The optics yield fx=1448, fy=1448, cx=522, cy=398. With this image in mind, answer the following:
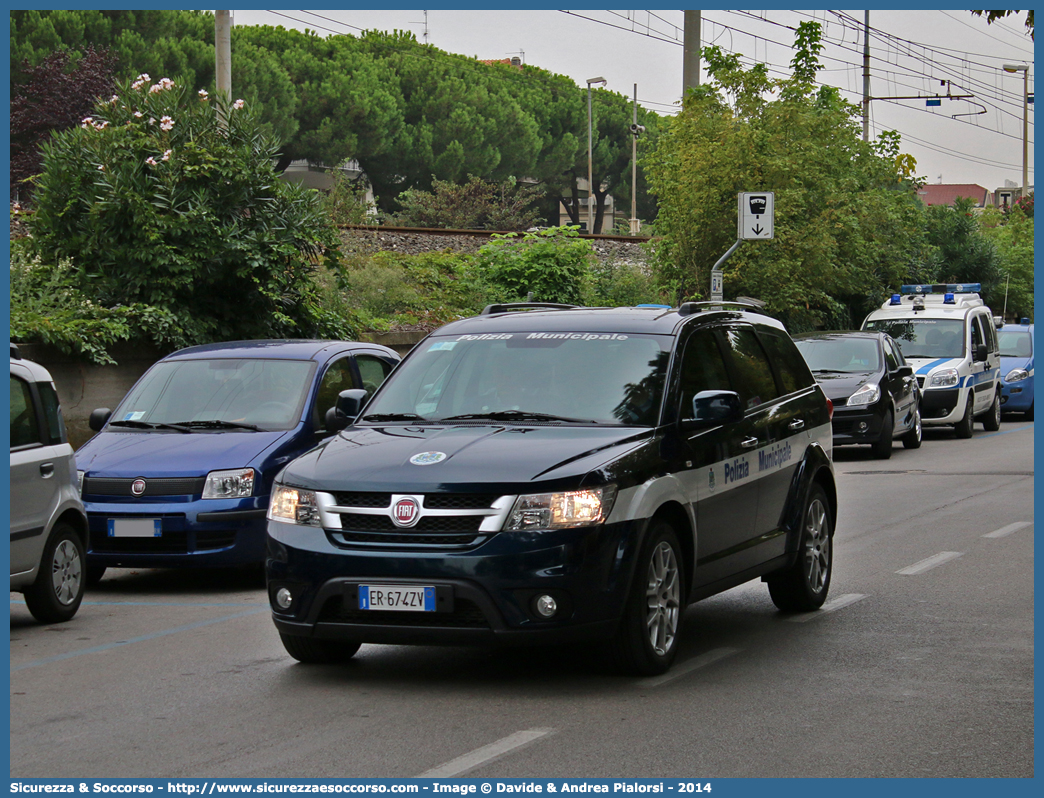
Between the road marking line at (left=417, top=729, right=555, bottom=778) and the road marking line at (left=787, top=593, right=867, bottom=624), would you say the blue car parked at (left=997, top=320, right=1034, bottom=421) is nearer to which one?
the road marking line at (left=787, top=593, right=867, bottom=624)

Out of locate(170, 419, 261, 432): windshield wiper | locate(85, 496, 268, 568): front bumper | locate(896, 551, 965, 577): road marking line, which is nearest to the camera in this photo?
locate(85, 496, 268, 568): front bumper

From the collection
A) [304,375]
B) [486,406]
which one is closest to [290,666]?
[486,406]

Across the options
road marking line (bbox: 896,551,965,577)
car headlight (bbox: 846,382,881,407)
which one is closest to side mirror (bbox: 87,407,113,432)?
road marking line (bbox: 896,551,965,577)

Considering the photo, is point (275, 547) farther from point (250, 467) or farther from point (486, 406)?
point (250, 467)

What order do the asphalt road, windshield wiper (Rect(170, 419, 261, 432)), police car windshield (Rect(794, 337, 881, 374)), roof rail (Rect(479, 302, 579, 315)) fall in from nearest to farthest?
the asphalt road → roof rail (Rect(479, 302, 579, 315)) → windshield wiper (Rect(170, 419, 261, 432)) → police car windshield (Rect(794, 337, 881, 374))

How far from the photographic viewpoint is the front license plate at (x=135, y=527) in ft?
32.3

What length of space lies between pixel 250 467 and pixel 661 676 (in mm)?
4135

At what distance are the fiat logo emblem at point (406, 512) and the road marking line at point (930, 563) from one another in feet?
16.0

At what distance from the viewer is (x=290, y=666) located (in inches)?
285

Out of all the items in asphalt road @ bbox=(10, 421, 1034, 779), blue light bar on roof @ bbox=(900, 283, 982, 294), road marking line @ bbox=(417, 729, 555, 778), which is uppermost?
blue light bar on roof @ bbox=(900, 283, 982, 294)

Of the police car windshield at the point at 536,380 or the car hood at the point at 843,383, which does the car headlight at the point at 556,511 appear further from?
the car hood at the point at 843,383

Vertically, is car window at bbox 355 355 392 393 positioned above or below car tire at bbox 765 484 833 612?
above

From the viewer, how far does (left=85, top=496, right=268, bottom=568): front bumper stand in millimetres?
9828

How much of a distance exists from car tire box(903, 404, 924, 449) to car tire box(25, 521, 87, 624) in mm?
15247
